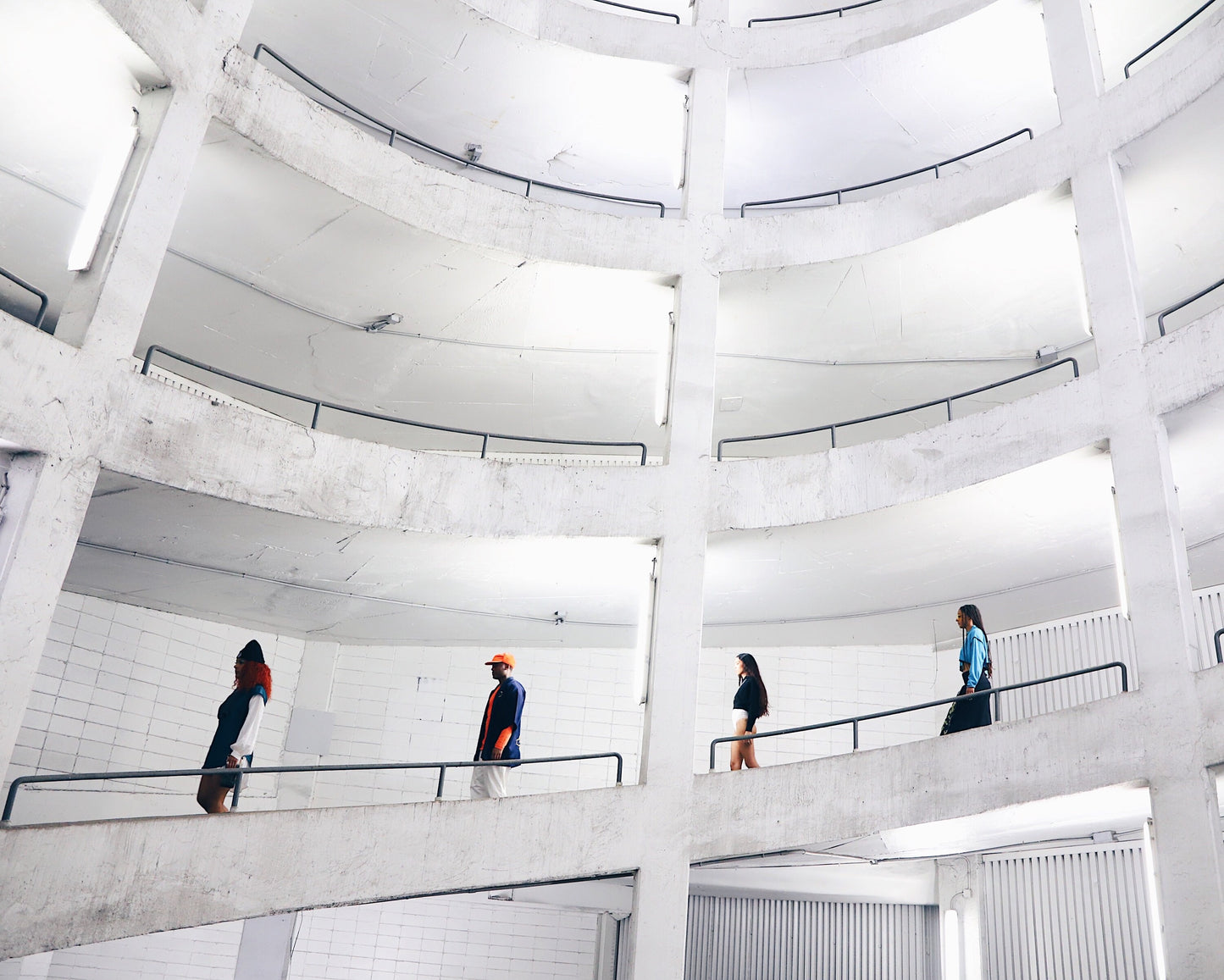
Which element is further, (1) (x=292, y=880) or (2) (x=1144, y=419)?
(2) (x=1144, y=419)

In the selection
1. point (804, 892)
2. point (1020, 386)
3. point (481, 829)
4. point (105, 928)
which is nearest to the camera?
point (105, 928)

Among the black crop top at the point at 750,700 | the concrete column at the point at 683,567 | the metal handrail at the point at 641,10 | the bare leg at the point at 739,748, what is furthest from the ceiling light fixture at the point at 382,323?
the bare leg at the point at 739,748

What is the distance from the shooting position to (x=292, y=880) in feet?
29.6

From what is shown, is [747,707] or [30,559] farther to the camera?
[747,707]

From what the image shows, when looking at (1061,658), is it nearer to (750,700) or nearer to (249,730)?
(750,700)

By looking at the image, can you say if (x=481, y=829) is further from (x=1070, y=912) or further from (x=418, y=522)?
(x=1070, y=912)

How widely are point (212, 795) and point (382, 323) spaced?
6.95 meters

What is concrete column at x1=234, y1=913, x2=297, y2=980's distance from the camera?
13805 millimetres

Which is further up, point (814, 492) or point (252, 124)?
point (252, 124)

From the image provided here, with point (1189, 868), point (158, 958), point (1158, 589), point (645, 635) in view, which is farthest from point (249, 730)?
point (1158, 589)

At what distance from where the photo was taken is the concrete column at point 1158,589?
844cm

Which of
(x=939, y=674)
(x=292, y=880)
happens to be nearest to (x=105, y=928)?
(x=292, y=880)

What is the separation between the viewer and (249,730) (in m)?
9.68

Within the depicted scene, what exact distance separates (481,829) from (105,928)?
3.11 meters
